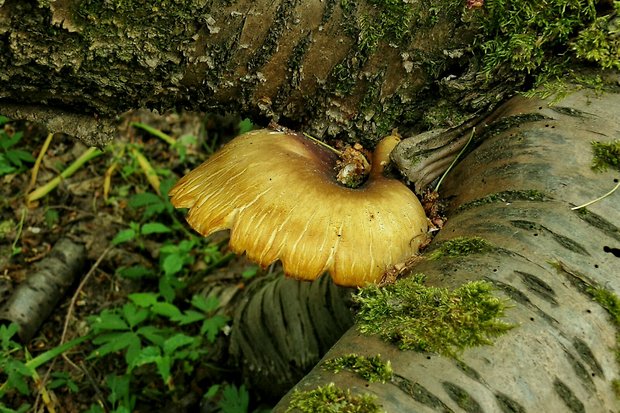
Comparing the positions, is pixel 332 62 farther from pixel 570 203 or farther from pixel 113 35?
pixel 570 203

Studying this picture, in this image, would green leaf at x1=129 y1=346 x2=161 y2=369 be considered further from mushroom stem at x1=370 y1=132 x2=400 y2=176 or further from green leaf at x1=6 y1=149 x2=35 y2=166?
green leaf at x1=6 y1=149 x2=35 y2=166

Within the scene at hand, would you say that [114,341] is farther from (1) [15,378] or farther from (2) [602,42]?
(2) [602,42]

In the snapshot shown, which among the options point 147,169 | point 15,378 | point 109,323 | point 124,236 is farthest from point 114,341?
point 147,169

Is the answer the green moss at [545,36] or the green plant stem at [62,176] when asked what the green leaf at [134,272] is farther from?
the green moss at [545,36]

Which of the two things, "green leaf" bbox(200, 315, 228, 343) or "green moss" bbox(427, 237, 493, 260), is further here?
"green leaf" bbox(200, 315, 228, 343)

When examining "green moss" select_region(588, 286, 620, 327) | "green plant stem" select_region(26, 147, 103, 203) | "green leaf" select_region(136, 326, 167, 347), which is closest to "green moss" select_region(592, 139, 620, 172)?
"green moss" select_region(588, 286, 620, 327)

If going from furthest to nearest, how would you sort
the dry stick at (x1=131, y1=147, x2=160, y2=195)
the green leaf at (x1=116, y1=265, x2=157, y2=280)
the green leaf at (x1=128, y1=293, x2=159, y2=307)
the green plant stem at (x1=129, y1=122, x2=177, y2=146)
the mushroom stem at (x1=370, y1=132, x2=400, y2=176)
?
the green plant stem at (x1=129, y1=122, x2=177, y2=146) → the dry stick at (x1=131, y1=147, x2=160, y2=195) → the green leaf at (x1=116, y1=265, x2=157, y2=280) → the green leaf at (x1=128, y1=293, x2=159, y2=307) → the mushroom stem at (x1=370, y1=132, x2=400, y2=176)

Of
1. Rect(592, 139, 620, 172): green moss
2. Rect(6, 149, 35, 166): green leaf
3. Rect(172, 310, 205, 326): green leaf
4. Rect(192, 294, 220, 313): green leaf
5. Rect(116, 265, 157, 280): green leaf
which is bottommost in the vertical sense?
Rect(116, 265, 157, 280): green leaf

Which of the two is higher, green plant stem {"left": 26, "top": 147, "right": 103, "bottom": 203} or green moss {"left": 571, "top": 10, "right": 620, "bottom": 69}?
green moss {"left": 571, "top": 10, "right": 620, "bottom": 69}
